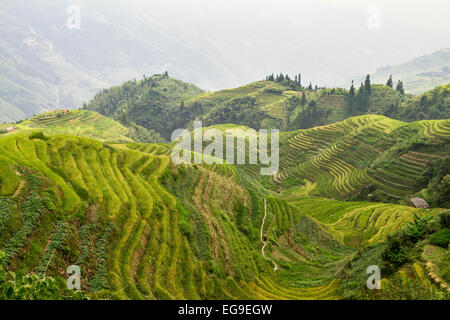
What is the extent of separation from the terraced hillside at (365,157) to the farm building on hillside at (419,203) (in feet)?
15.4

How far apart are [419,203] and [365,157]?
65.4 ft

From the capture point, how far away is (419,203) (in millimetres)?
34000

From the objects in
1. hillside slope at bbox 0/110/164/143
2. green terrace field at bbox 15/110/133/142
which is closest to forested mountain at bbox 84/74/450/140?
hillside slope at bbox 0/110/164/143

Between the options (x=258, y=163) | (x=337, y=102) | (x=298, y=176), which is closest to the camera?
(x=298, y=176)

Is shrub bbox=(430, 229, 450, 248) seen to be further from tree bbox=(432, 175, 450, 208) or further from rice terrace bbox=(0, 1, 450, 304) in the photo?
tree bbox=(432, 175, 450, 208)

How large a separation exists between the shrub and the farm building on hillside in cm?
2687

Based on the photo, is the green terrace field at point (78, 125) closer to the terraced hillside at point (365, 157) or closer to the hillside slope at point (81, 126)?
the hillside slope at point (81, 126)

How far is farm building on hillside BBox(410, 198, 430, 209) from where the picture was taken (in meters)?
33.5

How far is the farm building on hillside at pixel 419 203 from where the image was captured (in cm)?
3347

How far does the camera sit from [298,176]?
55.3 meters

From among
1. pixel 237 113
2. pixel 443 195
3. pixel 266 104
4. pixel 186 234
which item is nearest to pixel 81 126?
pixel 237 113

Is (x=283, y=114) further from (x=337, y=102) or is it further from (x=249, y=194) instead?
(x=249, y=194)
